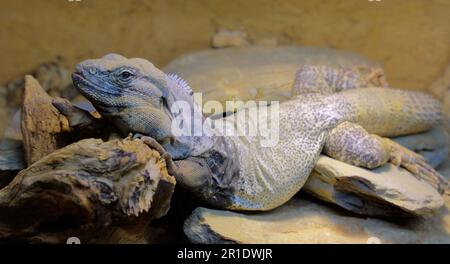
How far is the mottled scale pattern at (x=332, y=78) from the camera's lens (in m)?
4.02

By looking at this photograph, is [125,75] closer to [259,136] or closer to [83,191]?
[83,191]

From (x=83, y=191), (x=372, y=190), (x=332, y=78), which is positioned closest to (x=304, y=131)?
(x=372, y=190)

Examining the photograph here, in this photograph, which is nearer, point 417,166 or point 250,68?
point 417,166

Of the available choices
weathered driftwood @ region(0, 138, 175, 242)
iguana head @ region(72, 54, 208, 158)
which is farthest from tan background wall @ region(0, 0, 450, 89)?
weathered driftwood @ region(0, 138, 175, 242)

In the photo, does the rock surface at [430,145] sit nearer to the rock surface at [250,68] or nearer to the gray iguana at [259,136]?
the gray iguana at [259,136]

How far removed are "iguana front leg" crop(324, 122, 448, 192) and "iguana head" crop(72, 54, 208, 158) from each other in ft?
4.25

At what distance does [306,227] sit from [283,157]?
51 centimetres

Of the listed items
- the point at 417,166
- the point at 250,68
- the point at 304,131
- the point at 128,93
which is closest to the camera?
the point at 128,93

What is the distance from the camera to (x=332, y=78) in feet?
13.7

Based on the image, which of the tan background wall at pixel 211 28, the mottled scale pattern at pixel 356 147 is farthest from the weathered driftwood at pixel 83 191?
the tan background wall at pixel 211 28

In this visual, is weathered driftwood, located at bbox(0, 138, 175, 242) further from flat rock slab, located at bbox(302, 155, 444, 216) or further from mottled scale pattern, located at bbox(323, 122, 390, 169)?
mottled scale pattern, located at bbox(323, 122, 390, 169)

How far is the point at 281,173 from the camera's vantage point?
10.8 ft

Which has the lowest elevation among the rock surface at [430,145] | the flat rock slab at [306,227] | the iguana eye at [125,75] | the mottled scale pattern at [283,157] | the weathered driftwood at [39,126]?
the flat rock slab at [306,227]

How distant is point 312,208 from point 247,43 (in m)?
2.17
